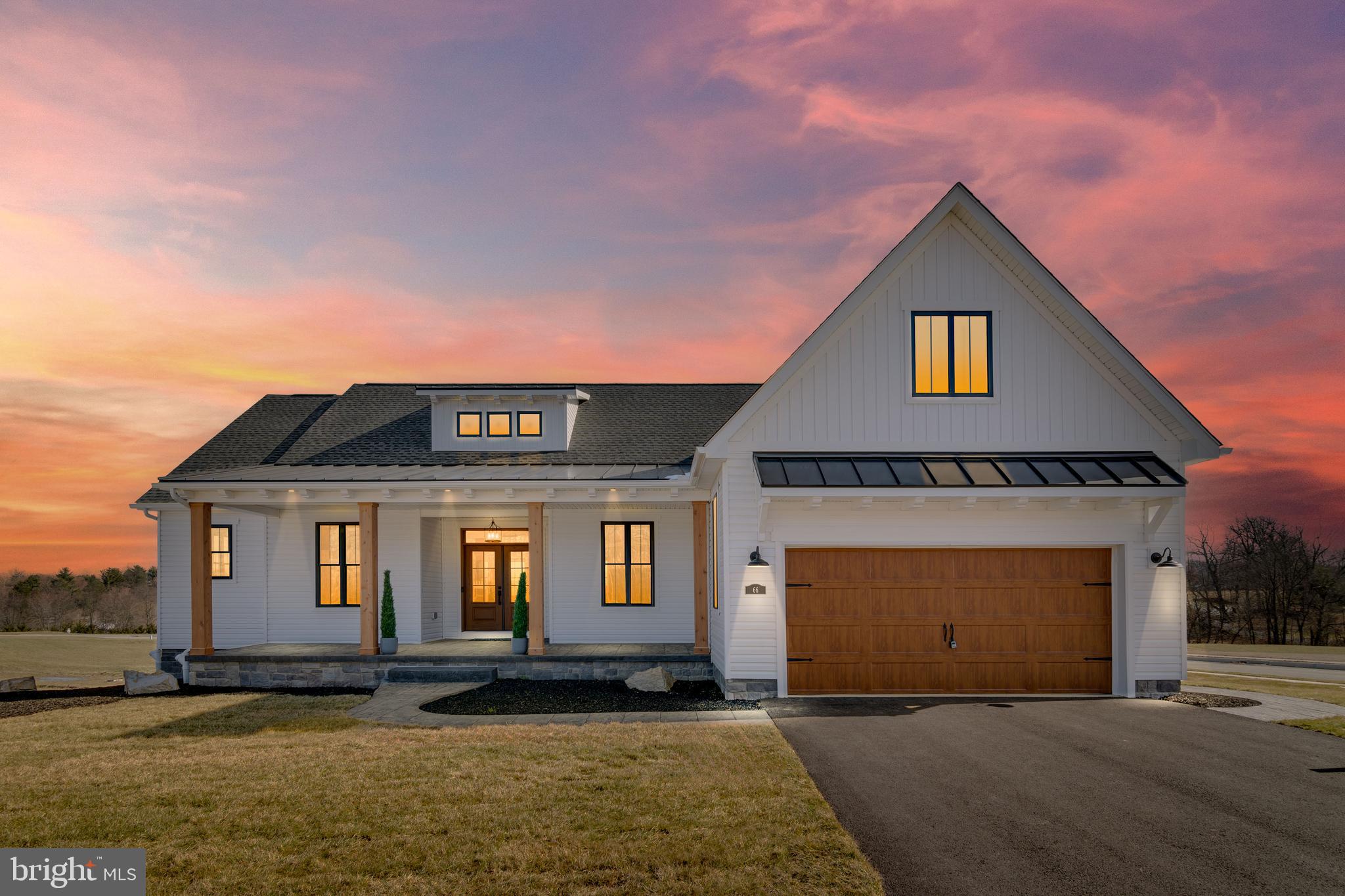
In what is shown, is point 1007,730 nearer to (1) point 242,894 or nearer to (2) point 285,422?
(1) point 242,894

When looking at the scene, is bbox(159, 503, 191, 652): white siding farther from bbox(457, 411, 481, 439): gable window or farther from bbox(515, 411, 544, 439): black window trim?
bbox(515, 411, 544, 439): black window trim

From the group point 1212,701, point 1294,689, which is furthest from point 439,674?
point 1294,689

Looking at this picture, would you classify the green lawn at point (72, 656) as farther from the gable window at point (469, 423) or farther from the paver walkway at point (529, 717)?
the paver walkway at point (529, 717)

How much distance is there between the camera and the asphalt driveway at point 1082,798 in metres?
5.88

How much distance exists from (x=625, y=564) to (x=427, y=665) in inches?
186

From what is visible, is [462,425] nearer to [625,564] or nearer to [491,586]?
[491,586]

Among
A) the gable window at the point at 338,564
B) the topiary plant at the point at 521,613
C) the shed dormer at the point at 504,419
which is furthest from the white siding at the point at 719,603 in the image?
the gable window at the point at 338,564

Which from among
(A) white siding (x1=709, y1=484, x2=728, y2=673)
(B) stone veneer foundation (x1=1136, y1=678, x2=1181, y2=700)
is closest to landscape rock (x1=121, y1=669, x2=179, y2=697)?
(A) white siding (x1=709, y1=484, x2=728, y2=673)

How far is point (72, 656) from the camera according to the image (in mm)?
31000

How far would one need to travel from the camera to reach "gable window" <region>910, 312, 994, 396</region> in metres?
13.6

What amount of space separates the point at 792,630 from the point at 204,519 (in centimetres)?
1177

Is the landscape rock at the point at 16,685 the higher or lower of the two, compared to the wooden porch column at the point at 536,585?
lower
